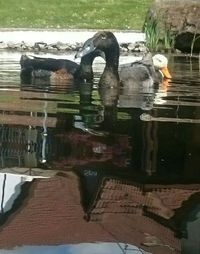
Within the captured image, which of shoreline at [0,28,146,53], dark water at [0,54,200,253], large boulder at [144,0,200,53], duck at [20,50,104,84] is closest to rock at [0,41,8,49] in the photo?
shoreline at [0,28,146,53]

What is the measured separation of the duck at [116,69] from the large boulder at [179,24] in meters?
11.1

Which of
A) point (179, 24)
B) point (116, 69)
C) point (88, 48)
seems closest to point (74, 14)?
point (179, 24)

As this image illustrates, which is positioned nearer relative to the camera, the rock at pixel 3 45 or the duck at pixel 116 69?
the duck at pixel 116 69

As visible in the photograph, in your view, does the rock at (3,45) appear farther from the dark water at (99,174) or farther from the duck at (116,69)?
the dark water at (99,174)

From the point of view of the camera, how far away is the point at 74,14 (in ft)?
115

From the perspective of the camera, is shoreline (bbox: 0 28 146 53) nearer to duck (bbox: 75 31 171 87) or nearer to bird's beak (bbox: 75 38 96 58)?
bird's beak (bbox: 75 38 96 58)

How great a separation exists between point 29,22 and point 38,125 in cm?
2515

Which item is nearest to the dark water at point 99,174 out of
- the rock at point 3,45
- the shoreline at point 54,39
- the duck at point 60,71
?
the duck at point 60,71

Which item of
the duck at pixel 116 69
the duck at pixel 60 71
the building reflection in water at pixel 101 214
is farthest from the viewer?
the duck at pixel 60 71

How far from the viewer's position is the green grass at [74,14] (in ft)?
107

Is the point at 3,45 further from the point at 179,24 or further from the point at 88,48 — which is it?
the point at 88,48

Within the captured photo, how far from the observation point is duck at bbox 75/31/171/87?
41.8 ft

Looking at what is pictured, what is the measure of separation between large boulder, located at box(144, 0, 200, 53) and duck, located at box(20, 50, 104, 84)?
37.6ft

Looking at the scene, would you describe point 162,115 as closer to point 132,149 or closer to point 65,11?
point 132,149
